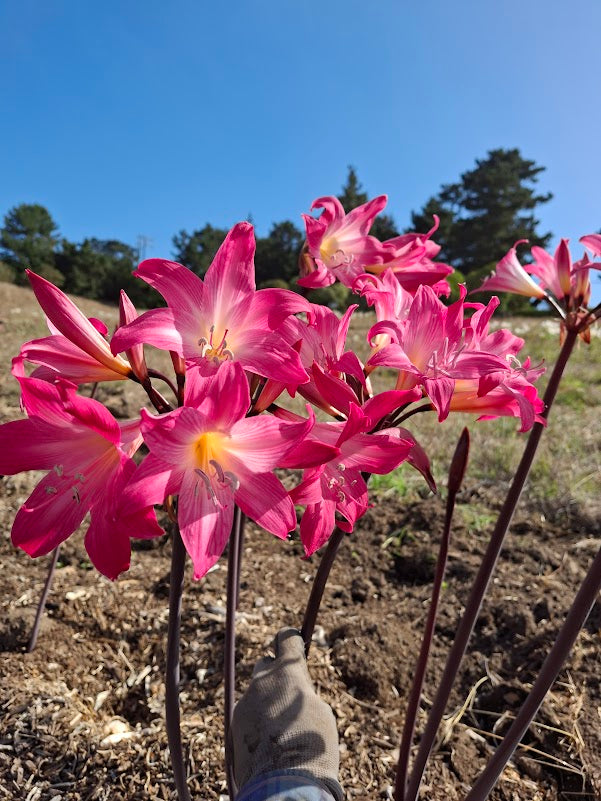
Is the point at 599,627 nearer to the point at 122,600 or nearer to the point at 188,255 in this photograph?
the point at 122,600

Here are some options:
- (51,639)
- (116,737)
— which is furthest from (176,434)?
(51,639)

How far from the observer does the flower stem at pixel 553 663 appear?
1062 millimetres

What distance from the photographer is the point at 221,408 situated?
788mm

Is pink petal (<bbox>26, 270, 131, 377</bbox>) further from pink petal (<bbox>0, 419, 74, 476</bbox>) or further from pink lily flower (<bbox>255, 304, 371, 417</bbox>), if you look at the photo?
pink lily flower (<bbox>255, 304, 371, 417</bbox>)

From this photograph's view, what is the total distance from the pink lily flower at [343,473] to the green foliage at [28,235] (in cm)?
3825

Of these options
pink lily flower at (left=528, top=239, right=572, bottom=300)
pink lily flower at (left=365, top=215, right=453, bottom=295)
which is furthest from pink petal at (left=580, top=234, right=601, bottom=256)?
pink lily flower at (left=365, top=215, right=453, bottom=295)

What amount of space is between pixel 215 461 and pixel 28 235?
43866 mm

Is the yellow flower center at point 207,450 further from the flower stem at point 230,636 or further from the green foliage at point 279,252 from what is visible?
the green foliage at point 279,252

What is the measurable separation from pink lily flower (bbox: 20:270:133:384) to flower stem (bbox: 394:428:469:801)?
793 millimetres

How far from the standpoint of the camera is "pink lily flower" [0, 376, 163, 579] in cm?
80

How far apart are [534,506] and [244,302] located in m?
3.21

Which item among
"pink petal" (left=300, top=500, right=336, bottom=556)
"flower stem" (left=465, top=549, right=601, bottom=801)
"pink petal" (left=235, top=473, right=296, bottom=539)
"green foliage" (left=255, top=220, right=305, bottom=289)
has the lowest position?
"flower stem" (left=465, top=549, right=601, bottom=801)

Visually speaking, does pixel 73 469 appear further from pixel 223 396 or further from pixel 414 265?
pixel 414 265

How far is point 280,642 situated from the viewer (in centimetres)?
133
